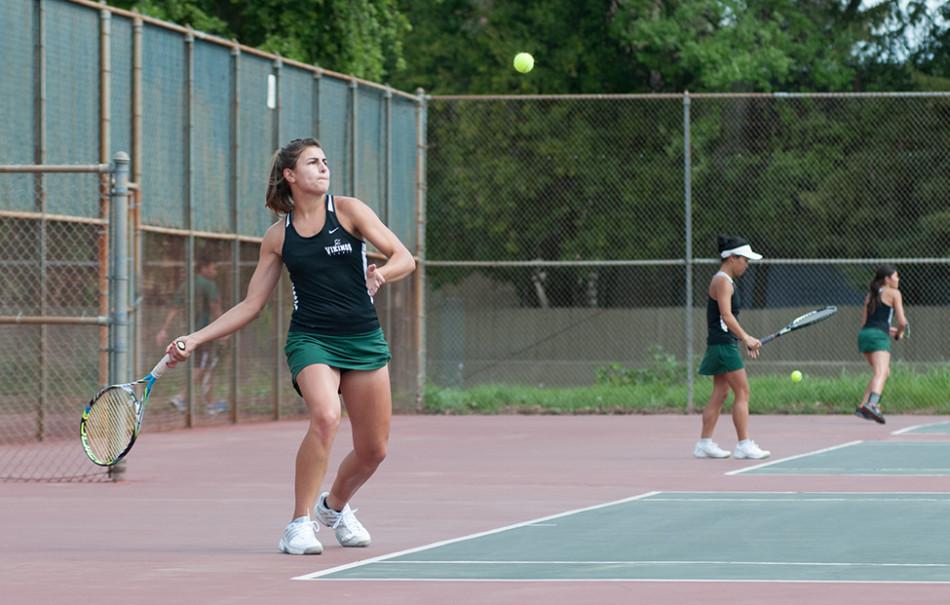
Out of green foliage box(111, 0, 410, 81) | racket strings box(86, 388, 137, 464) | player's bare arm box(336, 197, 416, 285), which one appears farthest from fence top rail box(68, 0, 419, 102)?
player's bare arm box(336, 197, 416, 285)

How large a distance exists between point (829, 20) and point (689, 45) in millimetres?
4467

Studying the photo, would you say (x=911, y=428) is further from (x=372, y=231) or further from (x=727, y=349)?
(x=372, y=231)

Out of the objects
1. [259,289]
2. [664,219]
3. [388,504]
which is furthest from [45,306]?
[664,219]

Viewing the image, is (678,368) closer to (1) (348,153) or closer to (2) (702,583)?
(1) (348,153)

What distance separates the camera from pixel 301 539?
773cm

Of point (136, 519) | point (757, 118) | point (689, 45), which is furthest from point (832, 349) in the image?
point (136, 519)

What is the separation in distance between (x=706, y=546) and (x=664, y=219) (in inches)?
724

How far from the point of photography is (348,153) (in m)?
20.0

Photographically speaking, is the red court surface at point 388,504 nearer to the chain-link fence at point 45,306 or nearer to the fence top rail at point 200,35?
the chain-link fence at point 45,306

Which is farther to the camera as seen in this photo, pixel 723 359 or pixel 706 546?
pixel 723 359

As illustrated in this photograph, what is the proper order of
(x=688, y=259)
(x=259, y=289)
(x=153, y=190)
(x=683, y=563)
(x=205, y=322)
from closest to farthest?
(x=683, y=563) → (x=259, y=289) → (x=153, y=190) → (x=205, y=322) → (x=688, y=259)

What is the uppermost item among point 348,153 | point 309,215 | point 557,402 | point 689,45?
point 689,45

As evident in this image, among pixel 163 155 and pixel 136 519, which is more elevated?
pixel 163 155

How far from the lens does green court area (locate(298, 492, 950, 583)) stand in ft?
23.0
